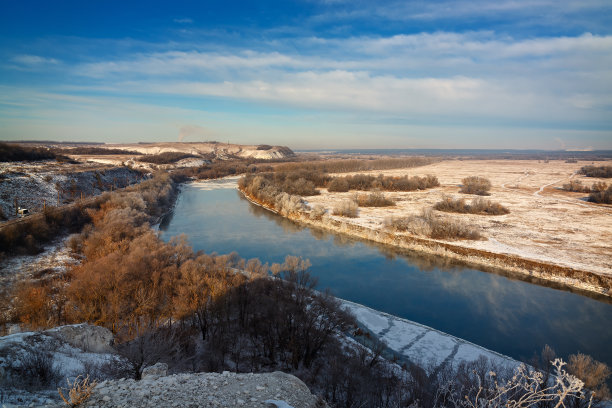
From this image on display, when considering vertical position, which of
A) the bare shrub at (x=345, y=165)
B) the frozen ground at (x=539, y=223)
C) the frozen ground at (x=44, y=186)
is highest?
the bare shrub at (x=345, y=165)

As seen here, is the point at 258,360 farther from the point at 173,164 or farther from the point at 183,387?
the point at 173,164

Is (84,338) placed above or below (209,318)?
above

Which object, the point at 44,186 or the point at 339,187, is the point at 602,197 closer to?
the point at 339,187

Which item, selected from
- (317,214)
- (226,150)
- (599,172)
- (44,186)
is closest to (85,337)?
(317,214)

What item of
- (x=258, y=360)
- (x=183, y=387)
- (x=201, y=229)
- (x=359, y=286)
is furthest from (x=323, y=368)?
(x=201, y=229)

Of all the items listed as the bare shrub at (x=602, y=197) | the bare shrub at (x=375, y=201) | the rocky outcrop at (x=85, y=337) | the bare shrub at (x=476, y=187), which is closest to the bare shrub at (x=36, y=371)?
the rocky outcrop at (x=85, y=337)

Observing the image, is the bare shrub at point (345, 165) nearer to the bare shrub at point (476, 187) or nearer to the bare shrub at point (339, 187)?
the bare shrub at point (339, 187)

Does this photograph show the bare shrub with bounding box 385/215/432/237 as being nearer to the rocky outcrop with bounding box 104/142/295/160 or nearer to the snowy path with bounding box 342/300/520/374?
the snowy path with bounding box 342/300/520/374
